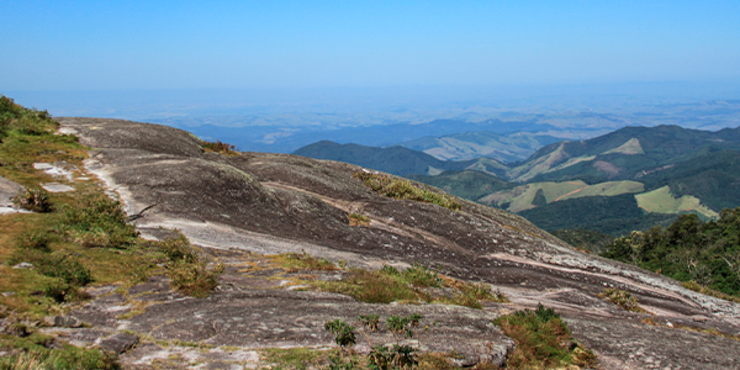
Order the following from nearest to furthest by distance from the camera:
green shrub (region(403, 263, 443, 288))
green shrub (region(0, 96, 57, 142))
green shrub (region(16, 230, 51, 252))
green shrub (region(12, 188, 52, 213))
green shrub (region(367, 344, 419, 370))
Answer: green shrub (region(367, 344, 419, 370)) → green shrub (region(16, 230, 51, 252)) → green shrub (region(12, 188, 52, 213)) → green shrub (region(403, 263, 443, 288)) → green shrub (region(0, 96, 57, 142))

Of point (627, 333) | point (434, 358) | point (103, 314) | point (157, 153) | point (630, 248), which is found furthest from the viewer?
point (630, 248)

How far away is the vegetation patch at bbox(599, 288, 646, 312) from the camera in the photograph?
50.3 feet

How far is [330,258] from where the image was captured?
1470 centimetres

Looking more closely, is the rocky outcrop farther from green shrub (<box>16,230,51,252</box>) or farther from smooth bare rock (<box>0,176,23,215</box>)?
smooth bare rock (<box>0,176,23,215</box>)

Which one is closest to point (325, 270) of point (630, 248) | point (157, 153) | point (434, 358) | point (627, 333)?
point (434, 358)

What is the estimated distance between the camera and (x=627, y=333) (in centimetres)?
1089

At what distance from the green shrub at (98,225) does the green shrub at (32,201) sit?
2.31 feet

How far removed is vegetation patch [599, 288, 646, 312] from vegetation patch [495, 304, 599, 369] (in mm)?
7199

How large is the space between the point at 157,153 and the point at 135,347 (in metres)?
18.2

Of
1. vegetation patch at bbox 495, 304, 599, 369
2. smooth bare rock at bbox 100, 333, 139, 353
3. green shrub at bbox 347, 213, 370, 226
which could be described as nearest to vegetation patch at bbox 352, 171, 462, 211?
green shrub at bbox 347, 213, 370, 226

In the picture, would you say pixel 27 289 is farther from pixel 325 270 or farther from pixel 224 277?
pixel 325 270

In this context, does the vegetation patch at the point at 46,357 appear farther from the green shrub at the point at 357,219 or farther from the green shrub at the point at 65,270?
the green shrub at the point at 357,219

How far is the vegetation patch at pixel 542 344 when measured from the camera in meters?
8.84

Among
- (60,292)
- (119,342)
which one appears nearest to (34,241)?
(60,292)
